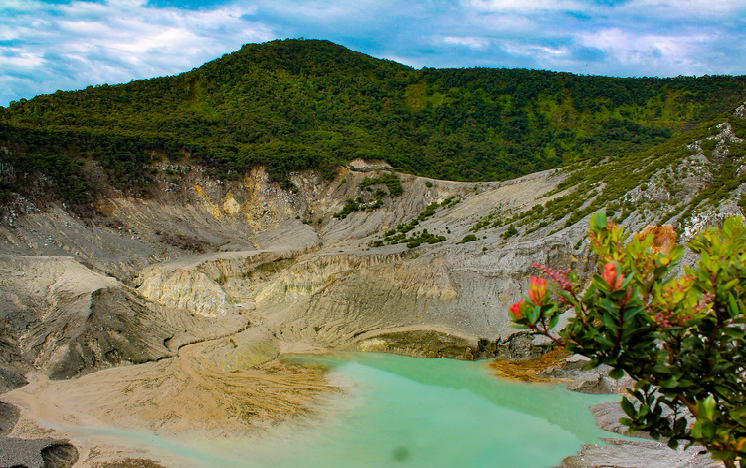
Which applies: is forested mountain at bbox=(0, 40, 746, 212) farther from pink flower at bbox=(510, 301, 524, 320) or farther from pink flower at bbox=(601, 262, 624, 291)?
pink flower at bbox=(601, 262, 624, 291)

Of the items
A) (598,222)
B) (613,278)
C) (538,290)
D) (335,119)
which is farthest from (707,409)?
(335,119)

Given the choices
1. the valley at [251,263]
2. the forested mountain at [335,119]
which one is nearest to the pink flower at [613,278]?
the valley at [251,263]

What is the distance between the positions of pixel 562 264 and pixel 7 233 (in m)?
43.0

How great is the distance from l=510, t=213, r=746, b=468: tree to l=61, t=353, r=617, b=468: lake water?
14222 millimetres

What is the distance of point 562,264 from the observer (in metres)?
33.5

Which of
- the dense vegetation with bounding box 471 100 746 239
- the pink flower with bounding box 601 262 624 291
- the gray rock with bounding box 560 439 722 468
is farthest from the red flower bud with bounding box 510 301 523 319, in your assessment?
the dense vegetation with bounding box 471 100 746 239

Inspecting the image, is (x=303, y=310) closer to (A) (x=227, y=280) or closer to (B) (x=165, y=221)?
(A) (x=227, y=280)

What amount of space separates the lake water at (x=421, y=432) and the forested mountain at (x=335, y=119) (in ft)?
118

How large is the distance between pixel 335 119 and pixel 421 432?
64.7 meters

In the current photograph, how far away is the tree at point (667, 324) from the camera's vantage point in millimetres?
4703

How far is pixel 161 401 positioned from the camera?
23516 millimetres

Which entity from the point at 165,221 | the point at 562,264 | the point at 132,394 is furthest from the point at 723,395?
the point at 165,221

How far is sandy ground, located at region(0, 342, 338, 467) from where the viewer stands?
2045cm

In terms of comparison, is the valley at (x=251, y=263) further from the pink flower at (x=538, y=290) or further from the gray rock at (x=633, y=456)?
the pink flower at (x=538, y=290)
